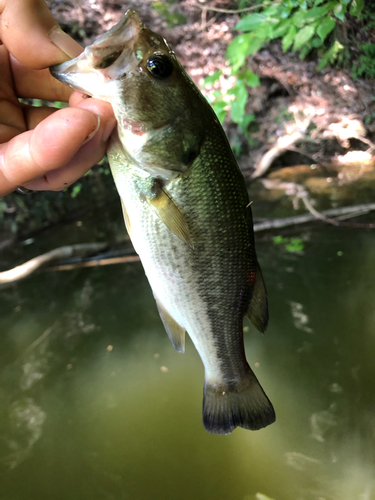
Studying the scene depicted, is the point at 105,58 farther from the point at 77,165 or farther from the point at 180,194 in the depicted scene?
the point at 180,194

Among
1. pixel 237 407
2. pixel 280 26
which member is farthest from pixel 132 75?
pixel 280 26

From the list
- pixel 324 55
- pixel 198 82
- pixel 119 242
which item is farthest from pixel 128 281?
pixel 324 55

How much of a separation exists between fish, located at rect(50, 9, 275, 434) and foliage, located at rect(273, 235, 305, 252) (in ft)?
7.84

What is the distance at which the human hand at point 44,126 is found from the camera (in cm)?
78

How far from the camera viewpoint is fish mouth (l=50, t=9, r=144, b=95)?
0.80m

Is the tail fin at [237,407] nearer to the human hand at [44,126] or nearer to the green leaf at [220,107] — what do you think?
the human hand at [44,126]

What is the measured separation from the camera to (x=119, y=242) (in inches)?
138

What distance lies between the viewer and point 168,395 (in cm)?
221

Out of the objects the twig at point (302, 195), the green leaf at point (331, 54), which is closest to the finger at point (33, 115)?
the twig at point (302, 195)

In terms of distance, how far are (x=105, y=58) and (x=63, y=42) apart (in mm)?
262

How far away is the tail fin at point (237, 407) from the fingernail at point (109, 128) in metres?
1.00

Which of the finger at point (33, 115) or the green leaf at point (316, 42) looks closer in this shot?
the finger at point (33, 115)

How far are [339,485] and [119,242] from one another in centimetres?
280

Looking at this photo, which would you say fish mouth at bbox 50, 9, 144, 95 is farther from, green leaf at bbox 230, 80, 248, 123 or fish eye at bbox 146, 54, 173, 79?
green leaf at bbox 230, 80, 248, 123
